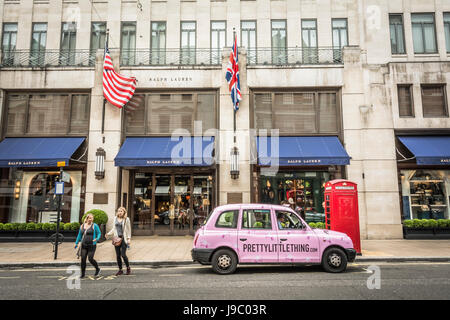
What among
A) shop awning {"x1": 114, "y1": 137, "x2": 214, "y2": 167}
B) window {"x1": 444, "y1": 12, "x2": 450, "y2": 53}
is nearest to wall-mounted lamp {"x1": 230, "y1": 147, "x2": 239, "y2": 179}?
shop awning {"x1": 114, "y1": 137, "x2": 214, "y2": 167}

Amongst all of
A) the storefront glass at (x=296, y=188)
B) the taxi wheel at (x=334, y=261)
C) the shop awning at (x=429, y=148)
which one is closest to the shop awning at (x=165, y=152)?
the storefront glass at (x=296, y=188)

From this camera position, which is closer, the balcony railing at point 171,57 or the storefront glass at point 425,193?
the storefront glass at point 425,193

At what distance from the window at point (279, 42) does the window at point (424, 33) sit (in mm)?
7178

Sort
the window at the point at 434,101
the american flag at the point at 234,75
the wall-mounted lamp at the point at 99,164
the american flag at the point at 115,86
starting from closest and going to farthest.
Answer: the american flag at the point at 234,75 → the wall-mounted lamp at the point at 99,164 → the american flag at the point at 115,86 → the window at the point at 434,101

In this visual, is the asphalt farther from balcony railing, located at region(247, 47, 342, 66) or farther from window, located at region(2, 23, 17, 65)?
window, located at region(2, 23, 17, 65)

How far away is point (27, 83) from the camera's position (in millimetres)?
15547

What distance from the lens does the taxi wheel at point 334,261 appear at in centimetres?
789

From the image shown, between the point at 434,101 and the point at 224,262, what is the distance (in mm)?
14515

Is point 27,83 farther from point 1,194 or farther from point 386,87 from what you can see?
point 386,87

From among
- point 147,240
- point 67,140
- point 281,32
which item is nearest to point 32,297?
point 147,240

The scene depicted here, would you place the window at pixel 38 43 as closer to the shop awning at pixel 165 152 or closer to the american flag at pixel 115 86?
the american flag at pixel 115 86

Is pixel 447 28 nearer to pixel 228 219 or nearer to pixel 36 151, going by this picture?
pixel 228 219

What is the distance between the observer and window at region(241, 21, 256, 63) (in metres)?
16.4

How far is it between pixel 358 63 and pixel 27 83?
17.4 m
